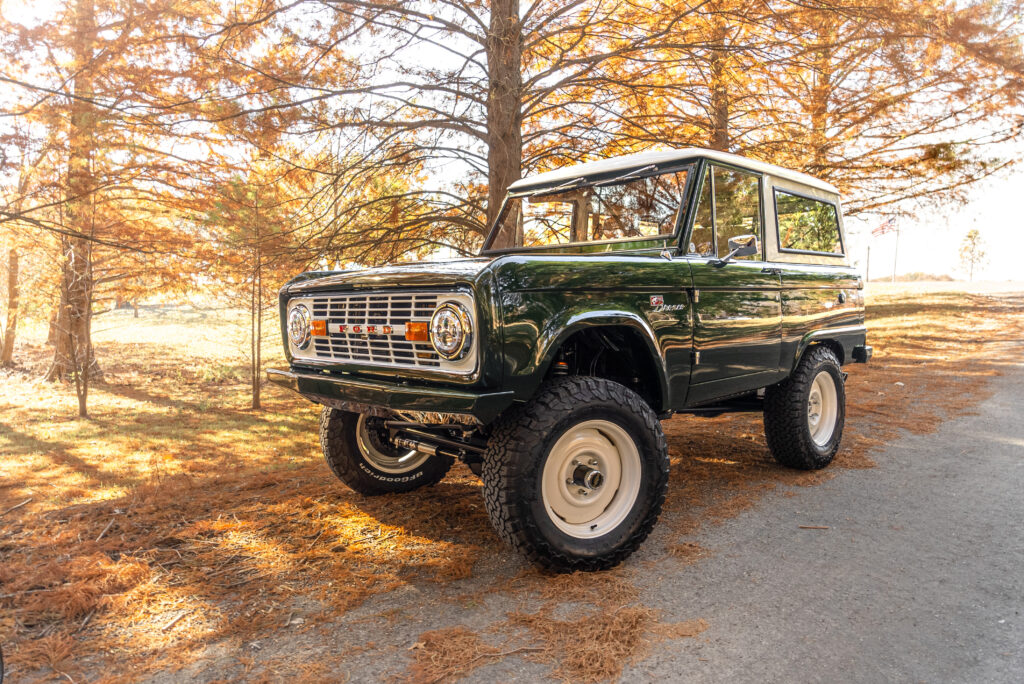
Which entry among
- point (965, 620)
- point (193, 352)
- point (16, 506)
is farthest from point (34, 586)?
point (193, 352)

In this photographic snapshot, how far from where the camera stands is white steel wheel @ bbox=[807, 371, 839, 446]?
5.11 meters

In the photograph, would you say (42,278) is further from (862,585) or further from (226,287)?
(862,585)

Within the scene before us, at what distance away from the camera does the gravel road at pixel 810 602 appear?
236 centimetres

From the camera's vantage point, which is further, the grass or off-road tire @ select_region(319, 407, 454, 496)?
off-road tire @ select_region(319, 407, 454, 496)

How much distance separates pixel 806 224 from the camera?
16.5ft

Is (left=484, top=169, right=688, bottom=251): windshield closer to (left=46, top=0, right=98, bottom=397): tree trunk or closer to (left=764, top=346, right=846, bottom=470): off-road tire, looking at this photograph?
(left=764, top=346, right=846, bottom=470): off-road tire

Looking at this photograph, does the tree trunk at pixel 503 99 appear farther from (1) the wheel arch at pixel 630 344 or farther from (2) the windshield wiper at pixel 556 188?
(1) the wheel arch at pixel 630 344

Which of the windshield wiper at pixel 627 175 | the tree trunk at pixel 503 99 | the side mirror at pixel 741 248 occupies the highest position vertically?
the tree trunk at pixel 503 99

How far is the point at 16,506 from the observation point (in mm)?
4859

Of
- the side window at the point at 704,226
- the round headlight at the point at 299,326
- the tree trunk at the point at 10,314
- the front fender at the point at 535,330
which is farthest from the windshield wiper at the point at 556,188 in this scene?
the tree trunk at the point at 10,314

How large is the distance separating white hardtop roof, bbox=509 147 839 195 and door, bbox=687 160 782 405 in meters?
0.08

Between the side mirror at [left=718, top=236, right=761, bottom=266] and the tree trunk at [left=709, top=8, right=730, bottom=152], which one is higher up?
the tree trunk at [left=709, top=8, right=730, bottom=152]

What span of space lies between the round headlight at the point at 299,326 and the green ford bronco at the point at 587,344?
2 cm

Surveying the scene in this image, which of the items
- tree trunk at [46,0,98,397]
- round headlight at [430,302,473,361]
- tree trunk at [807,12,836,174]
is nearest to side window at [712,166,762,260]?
round headlight at [430,302,473,361]
